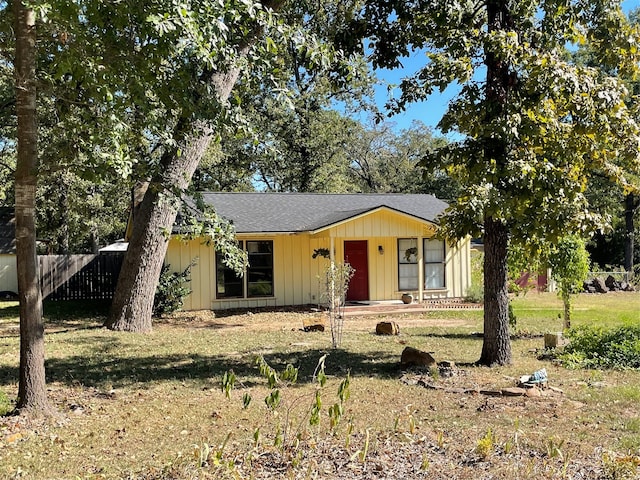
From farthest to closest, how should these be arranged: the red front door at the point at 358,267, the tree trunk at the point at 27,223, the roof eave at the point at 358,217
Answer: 1. the red front door at the point at 358,267
2. the roof eave at the point at 358,217
3. the tree trunk at the point at 27,223

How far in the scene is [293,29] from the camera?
16.5 feet

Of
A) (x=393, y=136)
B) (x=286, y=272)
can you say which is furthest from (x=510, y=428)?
(x=393, y=136)

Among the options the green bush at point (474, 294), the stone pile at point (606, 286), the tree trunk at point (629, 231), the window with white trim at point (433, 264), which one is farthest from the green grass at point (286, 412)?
the tree trunk at point (629, 231)

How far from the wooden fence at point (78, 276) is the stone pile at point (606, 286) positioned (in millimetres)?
19205

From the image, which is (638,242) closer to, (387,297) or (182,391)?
(387,297)

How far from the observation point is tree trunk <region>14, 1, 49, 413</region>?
523 cm

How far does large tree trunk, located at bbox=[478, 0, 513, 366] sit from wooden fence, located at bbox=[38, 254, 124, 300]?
15.4m

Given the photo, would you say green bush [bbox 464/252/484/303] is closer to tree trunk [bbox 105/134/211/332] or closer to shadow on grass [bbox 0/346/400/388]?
shadow on grass [bbox 0/346/400/388]

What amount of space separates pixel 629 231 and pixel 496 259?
2531 cm

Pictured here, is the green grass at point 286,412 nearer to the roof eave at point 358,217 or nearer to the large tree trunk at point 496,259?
the large tree trunk at point 496,259

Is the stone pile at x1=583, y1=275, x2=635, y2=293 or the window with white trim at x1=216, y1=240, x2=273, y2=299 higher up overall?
the window with white trim at x1=216, y1=240, x2=273, y2=299

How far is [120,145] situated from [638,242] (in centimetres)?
3427

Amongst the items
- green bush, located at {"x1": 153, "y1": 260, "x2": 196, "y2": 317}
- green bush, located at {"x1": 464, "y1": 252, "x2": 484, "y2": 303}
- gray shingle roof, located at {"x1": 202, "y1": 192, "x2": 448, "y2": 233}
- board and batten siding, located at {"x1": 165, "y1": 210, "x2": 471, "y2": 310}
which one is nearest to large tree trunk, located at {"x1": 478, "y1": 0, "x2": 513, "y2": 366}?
board and batten siding, located at {"x1": 165, "y1": 210, "x2": 471, "y2": 310}

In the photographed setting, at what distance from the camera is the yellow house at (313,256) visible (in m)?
15.9
